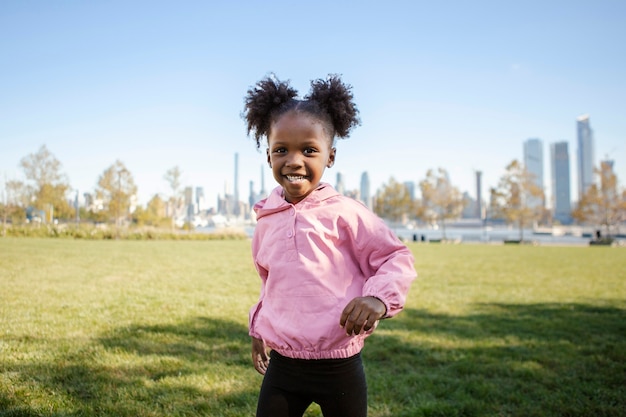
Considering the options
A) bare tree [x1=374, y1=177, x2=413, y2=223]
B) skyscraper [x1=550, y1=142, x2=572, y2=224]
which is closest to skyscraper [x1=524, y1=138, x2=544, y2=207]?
skyscraper [x1=550, y1=142, x2=572, y2=224]

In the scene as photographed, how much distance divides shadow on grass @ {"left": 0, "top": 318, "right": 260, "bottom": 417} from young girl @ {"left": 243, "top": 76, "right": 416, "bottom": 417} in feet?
5.15

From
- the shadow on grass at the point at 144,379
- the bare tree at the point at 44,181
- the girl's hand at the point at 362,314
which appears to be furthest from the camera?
the bare tree at the point at 44,181

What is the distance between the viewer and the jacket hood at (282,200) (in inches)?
73.2

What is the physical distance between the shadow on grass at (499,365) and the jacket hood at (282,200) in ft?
6.91

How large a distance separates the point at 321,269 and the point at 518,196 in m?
42.1

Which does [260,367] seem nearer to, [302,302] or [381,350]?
[302,302]

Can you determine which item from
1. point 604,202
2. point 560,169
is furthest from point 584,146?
point 604,202

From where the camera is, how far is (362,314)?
4.93 feet

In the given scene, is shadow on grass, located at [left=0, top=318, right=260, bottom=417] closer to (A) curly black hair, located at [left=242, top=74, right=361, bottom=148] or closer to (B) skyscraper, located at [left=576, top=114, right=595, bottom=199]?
(A) curly black hair, located at [left=242, top=74, right=361, bottom=148]

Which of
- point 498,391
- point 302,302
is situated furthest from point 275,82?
point 498,391

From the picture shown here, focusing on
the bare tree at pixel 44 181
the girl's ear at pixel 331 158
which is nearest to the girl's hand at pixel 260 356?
the girl's ear at pixel 331 158

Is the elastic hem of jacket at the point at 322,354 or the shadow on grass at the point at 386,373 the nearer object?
the elastic hem of jacket at the point at 322,354

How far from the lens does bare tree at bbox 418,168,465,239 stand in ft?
150

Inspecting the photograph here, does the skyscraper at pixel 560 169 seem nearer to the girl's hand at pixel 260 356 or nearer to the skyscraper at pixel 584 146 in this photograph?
the skyscraper at pixel 584 146
